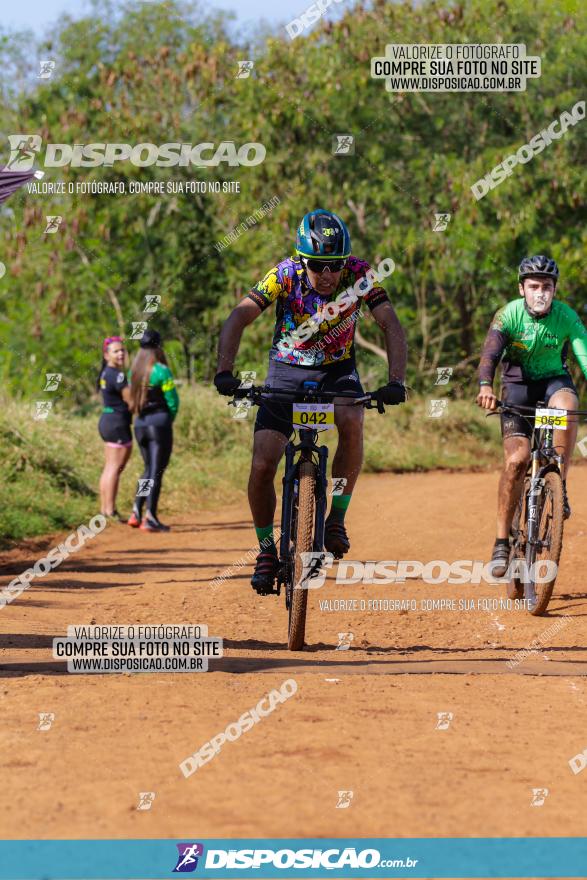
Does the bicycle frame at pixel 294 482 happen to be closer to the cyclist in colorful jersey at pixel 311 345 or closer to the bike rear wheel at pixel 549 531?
the cyclist in colorful jersey at pixel 311 345

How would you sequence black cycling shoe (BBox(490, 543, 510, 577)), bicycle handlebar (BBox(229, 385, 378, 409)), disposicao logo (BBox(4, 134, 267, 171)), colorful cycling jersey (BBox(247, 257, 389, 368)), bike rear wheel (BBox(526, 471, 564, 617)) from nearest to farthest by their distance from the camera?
bicycle handlebar (BBox(229, 385, 378, 409)) < colorful cycling jersey (BBox(247, 257, 389, 368)) < bike rear wheel (BBox(526, 471, 564, 617)) < black cycling shoe (BBox(490, 543, 510, 577)) < disposicao logo (BBox(4, 134, 267, 171))

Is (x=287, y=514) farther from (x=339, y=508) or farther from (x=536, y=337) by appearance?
(x=536, y=337)

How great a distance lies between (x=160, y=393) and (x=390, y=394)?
8.00m

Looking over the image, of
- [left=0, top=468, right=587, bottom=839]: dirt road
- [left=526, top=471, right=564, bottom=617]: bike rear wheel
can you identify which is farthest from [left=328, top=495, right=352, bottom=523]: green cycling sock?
[left=526, top=471, right=564, bottom=617]: bike rear wheel

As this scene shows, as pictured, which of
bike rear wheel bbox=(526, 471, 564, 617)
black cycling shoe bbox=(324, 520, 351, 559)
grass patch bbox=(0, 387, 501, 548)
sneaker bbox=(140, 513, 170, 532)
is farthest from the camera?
grass patch bbox=(0, 387, 501, 548)

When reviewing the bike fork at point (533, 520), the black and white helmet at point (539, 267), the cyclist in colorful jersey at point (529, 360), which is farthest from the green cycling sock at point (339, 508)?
the black and white helmet at point (539, 267)

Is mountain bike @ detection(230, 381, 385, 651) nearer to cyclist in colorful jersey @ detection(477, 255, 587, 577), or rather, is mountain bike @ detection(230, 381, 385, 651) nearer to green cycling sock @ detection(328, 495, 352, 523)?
green cycling sock @ detection(328, 495, 352, 523)

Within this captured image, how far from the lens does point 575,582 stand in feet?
34.3

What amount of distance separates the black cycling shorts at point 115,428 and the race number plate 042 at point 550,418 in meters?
7.08

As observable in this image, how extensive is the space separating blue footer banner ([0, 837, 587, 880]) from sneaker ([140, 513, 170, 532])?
1103 centimetres

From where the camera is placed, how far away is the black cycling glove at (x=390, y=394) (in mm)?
7248

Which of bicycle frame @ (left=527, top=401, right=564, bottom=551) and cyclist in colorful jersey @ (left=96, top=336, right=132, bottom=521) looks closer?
bicycle frame @ (left=527, top=401, right=564, bottom=551)

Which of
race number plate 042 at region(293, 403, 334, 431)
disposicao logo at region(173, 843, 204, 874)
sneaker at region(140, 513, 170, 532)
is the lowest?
sneaker at region(140, 513, 170, 532)

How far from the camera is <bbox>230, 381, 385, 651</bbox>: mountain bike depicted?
7.32 meters
